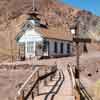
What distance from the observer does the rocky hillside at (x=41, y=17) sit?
89.6 meters

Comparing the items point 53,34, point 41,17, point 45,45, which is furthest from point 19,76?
point 41,17

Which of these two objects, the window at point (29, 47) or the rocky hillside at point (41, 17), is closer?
the window at point (29, 47)

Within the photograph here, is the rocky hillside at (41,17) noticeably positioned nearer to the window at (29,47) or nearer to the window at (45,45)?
the window at (29,47)

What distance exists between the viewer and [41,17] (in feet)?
307

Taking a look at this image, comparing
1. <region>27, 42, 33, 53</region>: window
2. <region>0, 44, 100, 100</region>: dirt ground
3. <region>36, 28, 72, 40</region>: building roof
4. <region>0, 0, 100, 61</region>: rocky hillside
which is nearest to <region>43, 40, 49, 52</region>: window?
<region>36, 28, 72, 40</region>: building roof

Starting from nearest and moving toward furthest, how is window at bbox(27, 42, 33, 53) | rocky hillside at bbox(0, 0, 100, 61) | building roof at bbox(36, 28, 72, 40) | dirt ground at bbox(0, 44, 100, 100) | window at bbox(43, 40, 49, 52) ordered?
1. dirt ground at bbox(0, 44, 100, 100)
2. window at bbox(43, 40, 49, 52)
3. building roof at bbox(36, 28, 72, 40)
4. window at bbox(27, 42, 33, 53)
5. rocky hillside at bbox(0, 0, 100, 61)

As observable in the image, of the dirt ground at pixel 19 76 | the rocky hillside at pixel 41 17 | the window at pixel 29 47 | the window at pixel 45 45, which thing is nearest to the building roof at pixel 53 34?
the window at pixel 45 45

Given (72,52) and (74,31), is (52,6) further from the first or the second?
(74,31)

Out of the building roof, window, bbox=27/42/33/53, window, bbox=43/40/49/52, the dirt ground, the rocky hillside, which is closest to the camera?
the dirt ground

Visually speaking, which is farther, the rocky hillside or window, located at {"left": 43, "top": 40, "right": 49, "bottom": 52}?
the rocky hillside

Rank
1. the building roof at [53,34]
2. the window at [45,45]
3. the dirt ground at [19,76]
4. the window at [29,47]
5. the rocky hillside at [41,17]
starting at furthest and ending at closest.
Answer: the rocky hillside at [41,17] → the window at [29,47] → the building roof at [53,34] → the window at [45,45] → the dirt ground at [19,76]

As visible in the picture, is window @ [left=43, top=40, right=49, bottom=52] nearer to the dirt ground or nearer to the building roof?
the building roof

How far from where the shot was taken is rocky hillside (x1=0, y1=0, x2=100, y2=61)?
294ft

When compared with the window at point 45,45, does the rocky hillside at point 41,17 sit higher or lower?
higher
